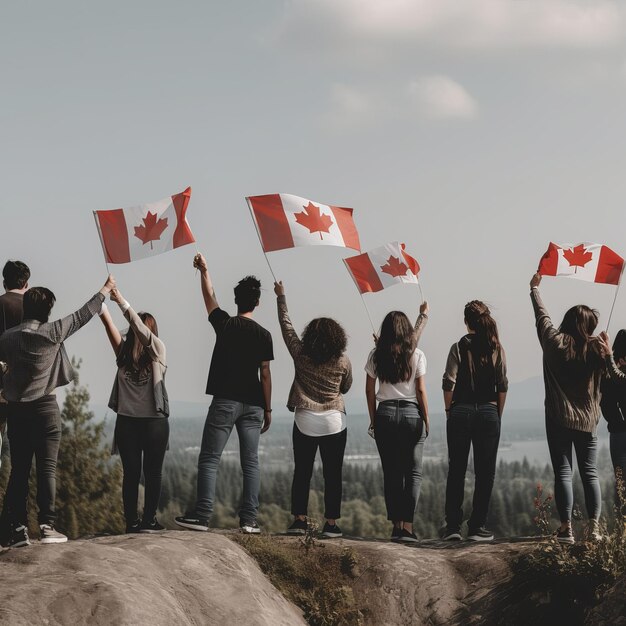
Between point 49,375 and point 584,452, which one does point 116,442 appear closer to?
point 49,375

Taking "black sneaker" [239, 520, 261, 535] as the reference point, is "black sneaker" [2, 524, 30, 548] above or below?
above

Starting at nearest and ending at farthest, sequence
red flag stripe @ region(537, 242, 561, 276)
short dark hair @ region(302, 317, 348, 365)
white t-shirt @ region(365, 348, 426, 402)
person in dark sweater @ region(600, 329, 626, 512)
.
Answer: short dark hair @ region(302, 317, 348, 365) < white t-shirt @ region(365, 348, 426, 402) < person in dark sweater @ region(600, 329, 626, 512) < red flag stripe @ region(537, 242, 561, 276)

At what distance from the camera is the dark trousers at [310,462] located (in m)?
9.65

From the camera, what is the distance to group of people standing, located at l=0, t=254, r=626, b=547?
9.25m

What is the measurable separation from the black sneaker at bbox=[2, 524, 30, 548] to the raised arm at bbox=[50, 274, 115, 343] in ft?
5.20

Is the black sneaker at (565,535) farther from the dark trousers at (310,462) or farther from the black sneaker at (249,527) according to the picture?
the black sneaker at (249,527)

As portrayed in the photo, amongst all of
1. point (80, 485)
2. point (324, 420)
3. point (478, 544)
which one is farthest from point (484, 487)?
point (80, 485)

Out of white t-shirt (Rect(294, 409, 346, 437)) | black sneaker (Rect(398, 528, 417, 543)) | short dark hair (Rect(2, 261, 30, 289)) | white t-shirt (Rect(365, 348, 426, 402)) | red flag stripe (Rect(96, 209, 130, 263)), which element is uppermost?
red flag stripe (Rect(96, 209, 130, 263))

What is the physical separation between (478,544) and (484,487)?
2.33 feet

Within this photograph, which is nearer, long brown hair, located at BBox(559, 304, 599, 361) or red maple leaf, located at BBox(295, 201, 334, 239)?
long brown hair, located at BBox(559, 304, 599, 361)

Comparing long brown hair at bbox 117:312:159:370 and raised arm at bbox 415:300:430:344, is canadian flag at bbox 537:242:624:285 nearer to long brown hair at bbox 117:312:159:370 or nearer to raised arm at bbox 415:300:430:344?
raised arm at bbox 415:300:430:344

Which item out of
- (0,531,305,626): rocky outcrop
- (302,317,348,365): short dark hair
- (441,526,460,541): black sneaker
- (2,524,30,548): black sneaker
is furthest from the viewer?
(441,526,460,541): black sneaker

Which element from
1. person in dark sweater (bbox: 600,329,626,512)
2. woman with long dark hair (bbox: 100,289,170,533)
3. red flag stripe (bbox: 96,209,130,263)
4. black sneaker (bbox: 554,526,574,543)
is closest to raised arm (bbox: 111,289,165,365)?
woman with long dark hair (bbox: 100,289,170,533)

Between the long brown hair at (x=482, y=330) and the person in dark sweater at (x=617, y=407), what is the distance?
116cm
